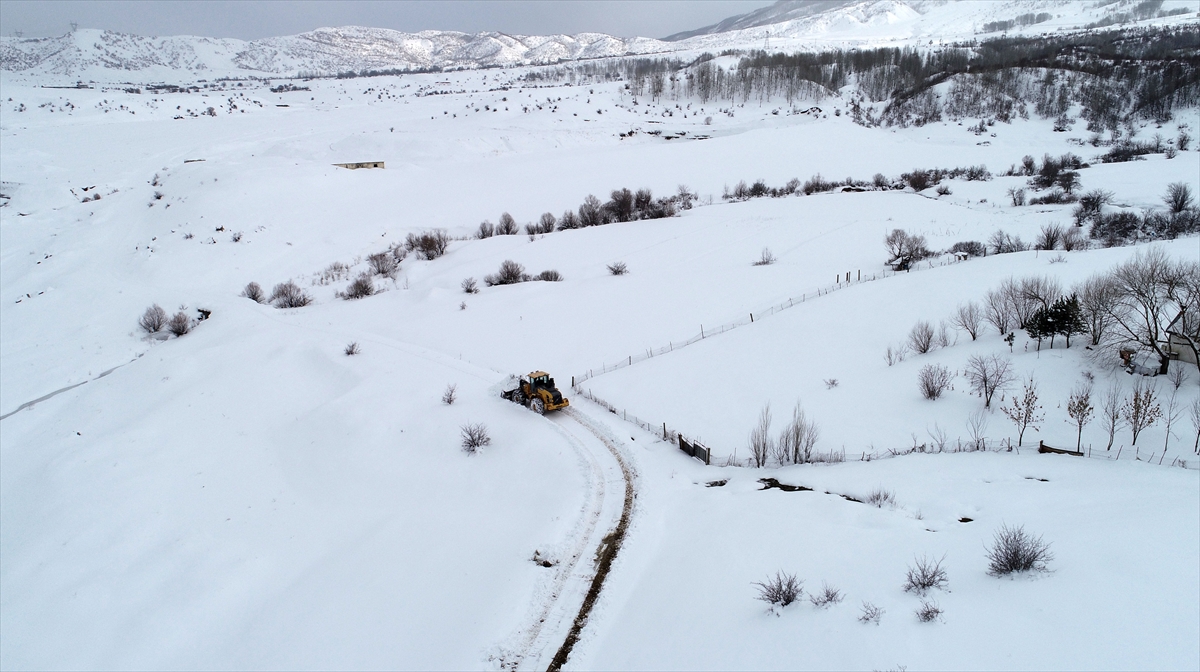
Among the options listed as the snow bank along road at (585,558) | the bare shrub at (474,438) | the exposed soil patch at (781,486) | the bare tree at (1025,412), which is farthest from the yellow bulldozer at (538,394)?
the bare tree at (1025,412)

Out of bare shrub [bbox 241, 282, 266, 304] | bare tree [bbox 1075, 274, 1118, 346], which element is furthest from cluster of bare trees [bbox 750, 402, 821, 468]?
bare shrub [bbox 241, 282, 266, 304]

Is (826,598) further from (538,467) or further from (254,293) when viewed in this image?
(254,293)

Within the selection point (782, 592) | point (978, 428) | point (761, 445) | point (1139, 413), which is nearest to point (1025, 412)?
point (978, 428)

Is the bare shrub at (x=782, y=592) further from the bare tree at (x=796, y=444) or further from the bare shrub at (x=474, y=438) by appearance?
the bare shrub at (x=474, y=438)

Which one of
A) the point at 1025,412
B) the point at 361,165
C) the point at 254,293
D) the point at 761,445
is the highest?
the point at 361,165

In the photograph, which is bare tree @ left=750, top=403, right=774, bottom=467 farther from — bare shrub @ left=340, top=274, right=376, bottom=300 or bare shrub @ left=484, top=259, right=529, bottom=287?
bare shrub @ left=340, top=274, right=376, bottom=300

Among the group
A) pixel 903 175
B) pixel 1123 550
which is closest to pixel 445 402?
pixel 1123 550

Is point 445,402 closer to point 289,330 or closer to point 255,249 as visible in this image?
point 289,330
